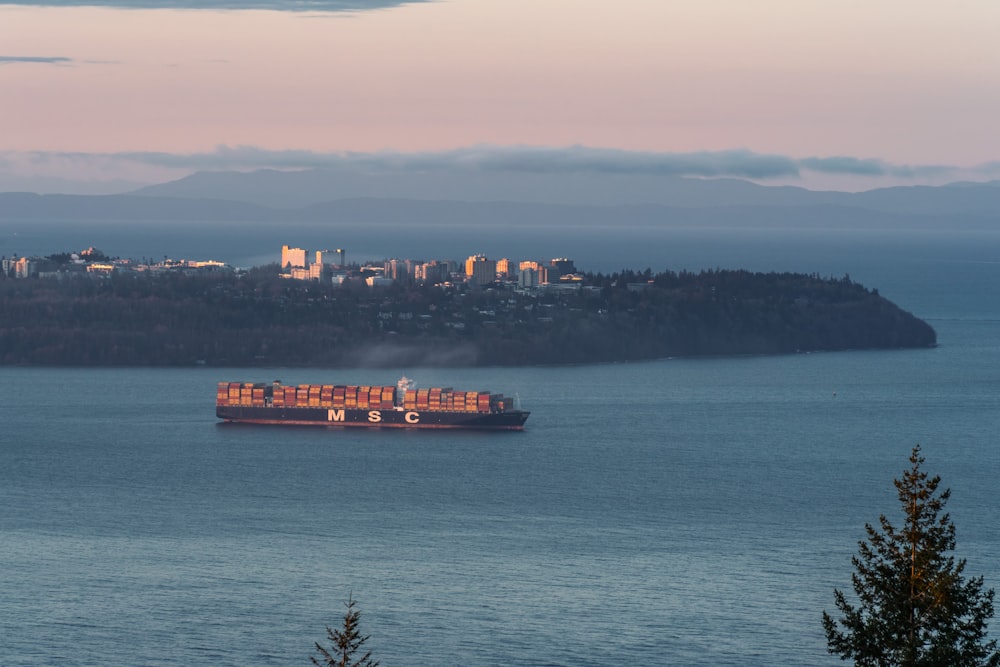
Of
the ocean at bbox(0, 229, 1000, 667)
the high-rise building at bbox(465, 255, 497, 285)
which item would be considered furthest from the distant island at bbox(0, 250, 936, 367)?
the ocean at bbox(0, 229, 1000, 667)

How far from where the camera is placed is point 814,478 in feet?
183

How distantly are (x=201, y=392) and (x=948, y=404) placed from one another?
33088mm

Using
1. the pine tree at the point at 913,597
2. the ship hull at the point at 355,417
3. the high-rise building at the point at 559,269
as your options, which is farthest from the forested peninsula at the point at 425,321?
the pine tree at the point at 913,597

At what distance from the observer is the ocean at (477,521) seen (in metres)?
34.6

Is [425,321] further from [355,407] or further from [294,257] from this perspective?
[294,257]

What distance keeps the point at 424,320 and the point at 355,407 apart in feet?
124

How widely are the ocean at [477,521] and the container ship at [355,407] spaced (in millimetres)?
1476

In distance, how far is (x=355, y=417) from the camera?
232 feet

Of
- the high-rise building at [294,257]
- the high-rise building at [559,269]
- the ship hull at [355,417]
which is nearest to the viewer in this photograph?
the ship hull at [355,417]

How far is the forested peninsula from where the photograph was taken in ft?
323

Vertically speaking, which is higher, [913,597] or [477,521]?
[913,597]

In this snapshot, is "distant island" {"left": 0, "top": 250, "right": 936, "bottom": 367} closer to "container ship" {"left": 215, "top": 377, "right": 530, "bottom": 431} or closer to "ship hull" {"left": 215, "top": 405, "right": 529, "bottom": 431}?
"container ship" {"left": 215, "top": 377, "right": 530, "bottom": 431}

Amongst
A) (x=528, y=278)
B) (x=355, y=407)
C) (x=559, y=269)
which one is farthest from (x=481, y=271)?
(x=355, y=407)

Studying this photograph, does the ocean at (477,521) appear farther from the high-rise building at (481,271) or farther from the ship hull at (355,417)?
the high-rise building at (481,271)
